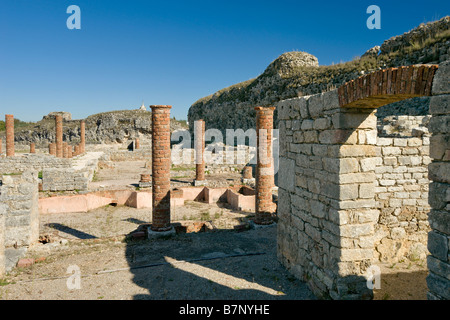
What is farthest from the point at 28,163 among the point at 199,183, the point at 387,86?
the point at 387,86

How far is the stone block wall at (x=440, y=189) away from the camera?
2.63 meters

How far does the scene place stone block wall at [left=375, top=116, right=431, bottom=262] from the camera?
5.70 metres

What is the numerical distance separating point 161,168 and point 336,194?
591cm

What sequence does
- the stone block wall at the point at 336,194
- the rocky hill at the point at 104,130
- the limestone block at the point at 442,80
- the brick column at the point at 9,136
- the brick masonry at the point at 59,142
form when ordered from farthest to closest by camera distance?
the rocky hill at the point at 104,130, the brick masonry at the point at 59,142, the brick column at the point at 9,136, the stone block wall at the point at 336,194, the limestone block at the point at 442,80

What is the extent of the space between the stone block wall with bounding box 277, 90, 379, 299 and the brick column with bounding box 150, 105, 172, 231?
489 centimetres

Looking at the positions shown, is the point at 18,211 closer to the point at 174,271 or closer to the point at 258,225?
the point at 174,271

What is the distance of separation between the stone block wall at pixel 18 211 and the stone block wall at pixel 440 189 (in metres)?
8.58

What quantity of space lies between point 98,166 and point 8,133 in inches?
268

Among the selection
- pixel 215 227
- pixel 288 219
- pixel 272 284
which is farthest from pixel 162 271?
pixel 215 227

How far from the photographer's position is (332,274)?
415 cm

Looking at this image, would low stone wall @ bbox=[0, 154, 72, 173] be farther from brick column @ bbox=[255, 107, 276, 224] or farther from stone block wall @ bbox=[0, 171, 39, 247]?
brick column @ bbox=[255, 107, 276, 224]

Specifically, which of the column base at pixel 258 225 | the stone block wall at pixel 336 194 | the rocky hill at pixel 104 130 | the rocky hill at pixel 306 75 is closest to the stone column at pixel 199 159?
the rocky hill at pixel 306 75

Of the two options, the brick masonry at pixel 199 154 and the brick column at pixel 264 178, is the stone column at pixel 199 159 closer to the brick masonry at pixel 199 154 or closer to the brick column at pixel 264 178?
the brick masonry at pixel 199 154
